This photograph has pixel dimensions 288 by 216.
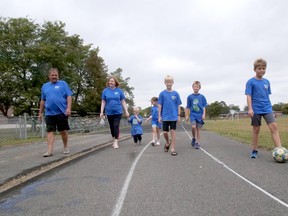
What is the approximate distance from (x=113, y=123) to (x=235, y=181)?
19.7 ft

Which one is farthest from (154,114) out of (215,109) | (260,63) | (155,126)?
(215,109)

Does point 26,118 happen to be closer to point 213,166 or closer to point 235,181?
point 213,166

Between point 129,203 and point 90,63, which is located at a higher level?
point 90,63

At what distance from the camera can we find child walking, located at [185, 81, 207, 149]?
1106cm

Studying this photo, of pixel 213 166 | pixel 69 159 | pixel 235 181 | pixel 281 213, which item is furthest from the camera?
pixel 69 159

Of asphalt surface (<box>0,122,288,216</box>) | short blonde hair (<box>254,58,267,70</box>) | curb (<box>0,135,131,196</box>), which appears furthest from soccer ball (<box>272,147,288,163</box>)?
curb (<box>0,135,131,196</box>)

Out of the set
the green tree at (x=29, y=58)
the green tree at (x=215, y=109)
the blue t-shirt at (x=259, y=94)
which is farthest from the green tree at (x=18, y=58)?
the green tree at (x=215, y=109)

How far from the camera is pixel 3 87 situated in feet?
148

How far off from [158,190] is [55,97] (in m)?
4.62

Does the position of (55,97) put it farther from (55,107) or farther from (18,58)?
(18,58)

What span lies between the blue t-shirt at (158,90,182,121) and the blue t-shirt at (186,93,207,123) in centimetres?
163

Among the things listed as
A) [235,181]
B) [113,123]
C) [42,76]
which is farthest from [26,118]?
[42,76]

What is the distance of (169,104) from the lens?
9.58 meters

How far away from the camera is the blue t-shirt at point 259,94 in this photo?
809 centimetres
